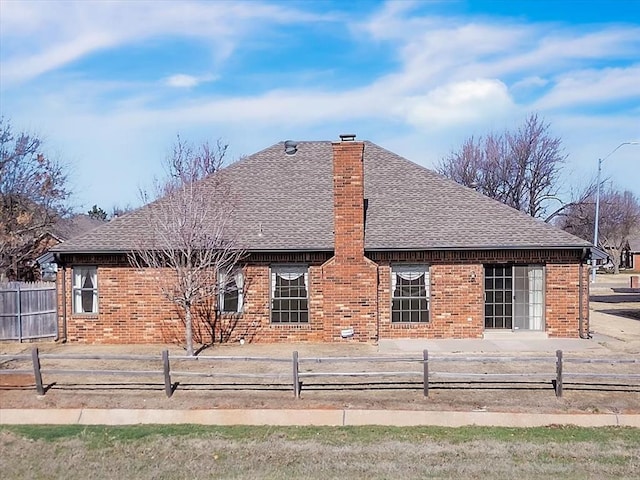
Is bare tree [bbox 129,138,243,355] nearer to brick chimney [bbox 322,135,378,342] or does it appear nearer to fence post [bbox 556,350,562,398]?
brick chimney [bbox 322,135,378,342]

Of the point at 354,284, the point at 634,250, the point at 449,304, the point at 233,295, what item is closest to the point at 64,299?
the point at 233,295

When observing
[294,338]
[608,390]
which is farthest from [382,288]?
[608,390]

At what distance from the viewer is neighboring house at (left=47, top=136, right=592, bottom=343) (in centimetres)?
1548

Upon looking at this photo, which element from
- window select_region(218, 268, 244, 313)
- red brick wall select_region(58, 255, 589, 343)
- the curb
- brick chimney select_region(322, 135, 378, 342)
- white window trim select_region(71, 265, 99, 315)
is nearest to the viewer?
the curb

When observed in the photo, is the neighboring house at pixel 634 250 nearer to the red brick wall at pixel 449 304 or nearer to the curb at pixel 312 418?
the red brick wall at pixel 449 304

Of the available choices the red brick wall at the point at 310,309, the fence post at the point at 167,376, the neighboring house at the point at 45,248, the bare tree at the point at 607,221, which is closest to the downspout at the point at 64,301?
the red brick wall at the point at 310,309

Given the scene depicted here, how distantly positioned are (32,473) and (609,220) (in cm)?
6168

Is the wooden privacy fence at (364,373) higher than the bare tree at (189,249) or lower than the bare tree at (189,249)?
lower

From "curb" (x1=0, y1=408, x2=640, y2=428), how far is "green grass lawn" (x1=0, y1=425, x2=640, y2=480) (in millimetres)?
273

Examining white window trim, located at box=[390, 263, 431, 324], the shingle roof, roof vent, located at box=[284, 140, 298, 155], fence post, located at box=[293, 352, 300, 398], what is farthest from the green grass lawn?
roof vent, located at box=[284, 140, 298, 155]

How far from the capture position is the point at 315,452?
848cm

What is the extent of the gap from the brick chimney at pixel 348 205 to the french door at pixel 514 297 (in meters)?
3.74

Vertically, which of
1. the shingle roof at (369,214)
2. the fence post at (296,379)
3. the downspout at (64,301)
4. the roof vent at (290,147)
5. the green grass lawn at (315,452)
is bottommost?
the green grass lawn at (315,452)

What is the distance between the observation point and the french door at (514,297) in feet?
52.1
